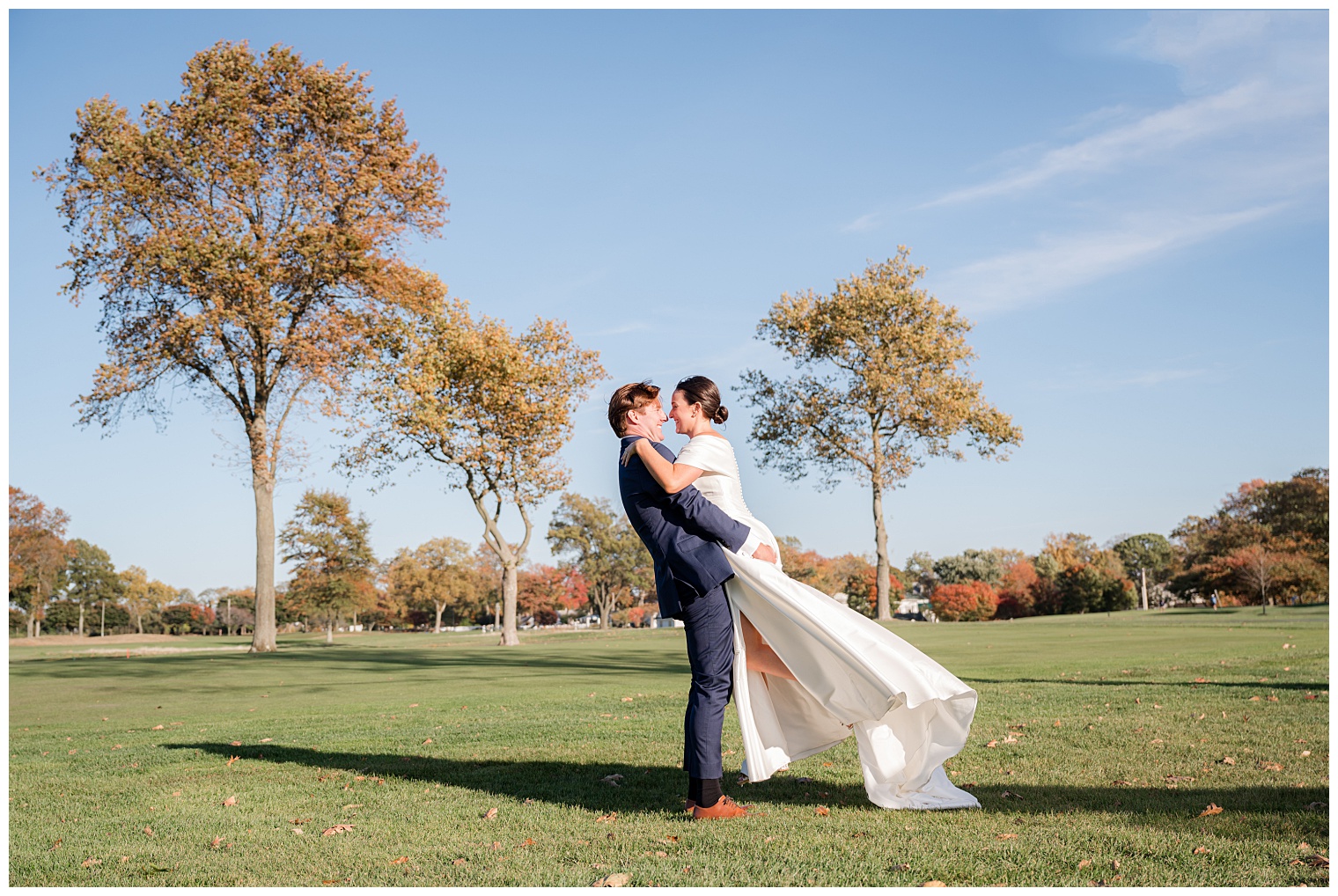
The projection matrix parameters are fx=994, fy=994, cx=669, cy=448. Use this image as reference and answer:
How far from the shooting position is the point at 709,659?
5.78 meters

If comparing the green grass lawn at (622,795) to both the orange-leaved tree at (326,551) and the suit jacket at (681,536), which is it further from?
the orange-leaved tree at (326,551)

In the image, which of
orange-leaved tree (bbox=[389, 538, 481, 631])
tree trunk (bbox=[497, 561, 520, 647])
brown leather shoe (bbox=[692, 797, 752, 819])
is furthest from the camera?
orange-leaved tree (bbox=[389, 538, 481, 631])

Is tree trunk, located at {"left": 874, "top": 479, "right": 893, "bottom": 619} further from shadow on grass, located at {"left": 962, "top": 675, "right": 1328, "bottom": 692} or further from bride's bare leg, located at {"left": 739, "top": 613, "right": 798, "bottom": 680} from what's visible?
bride's bare leg, located at {"left": 739, "top": 613, "right": 798, "bottom": 680}

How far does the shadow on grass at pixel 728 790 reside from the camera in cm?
547

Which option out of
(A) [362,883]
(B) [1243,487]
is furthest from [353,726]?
(B) [1243,487]

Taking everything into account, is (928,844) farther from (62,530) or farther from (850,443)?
(62,530)

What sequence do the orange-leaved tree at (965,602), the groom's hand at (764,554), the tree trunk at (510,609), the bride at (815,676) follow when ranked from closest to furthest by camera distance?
1. the bride at (815,676)
2. the groom's hand at (764,554)
3. the tree trunk at (510,609)
4. the orange-leaved tree at (965,602)

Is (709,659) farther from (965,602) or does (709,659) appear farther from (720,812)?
(965,602)

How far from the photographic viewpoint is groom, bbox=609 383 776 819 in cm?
572

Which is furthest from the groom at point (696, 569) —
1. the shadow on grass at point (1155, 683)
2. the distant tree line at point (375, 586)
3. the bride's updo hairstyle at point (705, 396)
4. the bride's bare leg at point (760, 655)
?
the distant tree line at point (375, 586)

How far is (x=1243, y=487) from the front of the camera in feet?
222

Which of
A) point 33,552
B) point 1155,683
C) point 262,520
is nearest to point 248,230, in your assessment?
→ point 262,520

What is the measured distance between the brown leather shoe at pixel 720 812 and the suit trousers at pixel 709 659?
25 cm

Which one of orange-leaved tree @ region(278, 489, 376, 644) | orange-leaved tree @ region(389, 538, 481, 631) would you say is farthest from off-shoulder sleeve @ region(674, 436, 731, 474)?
orange-leaved tree @ region(389, 538, 481, 631)
